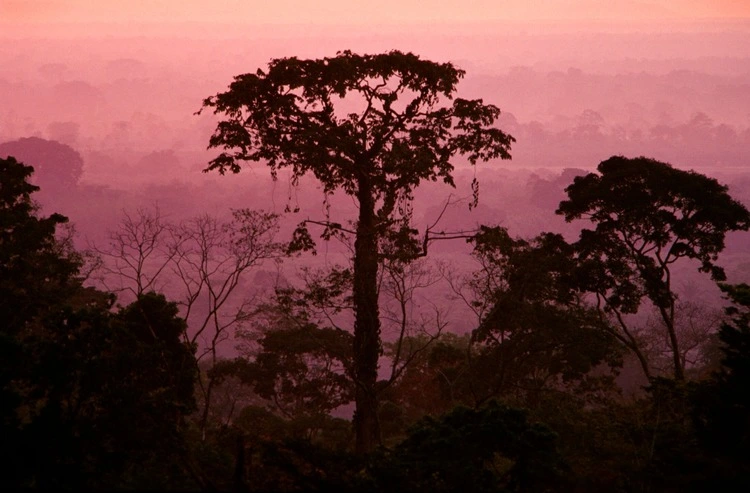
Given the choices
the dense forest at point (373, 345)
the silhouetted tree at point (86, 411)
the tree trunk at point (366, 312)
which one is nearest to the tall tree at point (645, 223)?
the dense forest at point (373, 345)

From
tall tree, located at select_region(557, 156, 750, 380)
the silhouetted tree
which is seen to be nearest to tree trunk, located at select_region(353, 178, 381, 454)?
the silhouetted tree

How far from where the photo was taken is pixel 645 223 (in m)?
24.2

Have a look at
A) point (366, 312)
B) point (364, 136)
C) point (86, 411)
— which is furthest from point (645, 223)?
point (86, 411)

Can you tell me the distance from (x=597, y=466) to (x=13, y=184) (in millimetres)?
18836

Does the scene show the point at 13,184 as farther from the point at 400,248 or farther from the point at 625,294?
the point at 625,294

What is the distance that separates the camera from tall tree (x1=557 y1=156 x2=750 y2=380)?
23545 mm

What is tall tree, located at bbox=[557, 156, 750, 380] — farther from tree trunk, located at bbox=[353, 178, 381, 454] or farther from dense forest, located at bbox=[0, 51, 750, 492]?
tree trunk, located at bbox=[353, 178, 381, 454]

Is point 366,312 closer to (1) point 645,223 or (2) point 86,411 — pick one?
(2) point 86,411

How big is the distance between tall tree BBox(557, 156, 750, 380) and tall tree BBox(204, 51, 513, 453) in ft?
20.8

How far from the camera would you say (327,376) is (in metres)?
24.1

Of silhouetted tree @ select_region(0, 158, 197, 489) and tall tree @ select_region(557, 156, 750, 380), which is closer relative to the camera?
silhouetted tree @ select_region(0, 158, 197, 489)

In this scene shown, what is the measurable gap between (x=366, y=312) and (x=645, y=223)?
35.5 feet

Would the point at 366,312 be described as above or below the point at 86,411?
above

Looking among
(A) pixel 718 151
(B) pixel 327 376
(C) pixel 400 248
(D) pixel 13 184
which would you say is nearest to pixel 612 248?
(C) pixel 400 248
